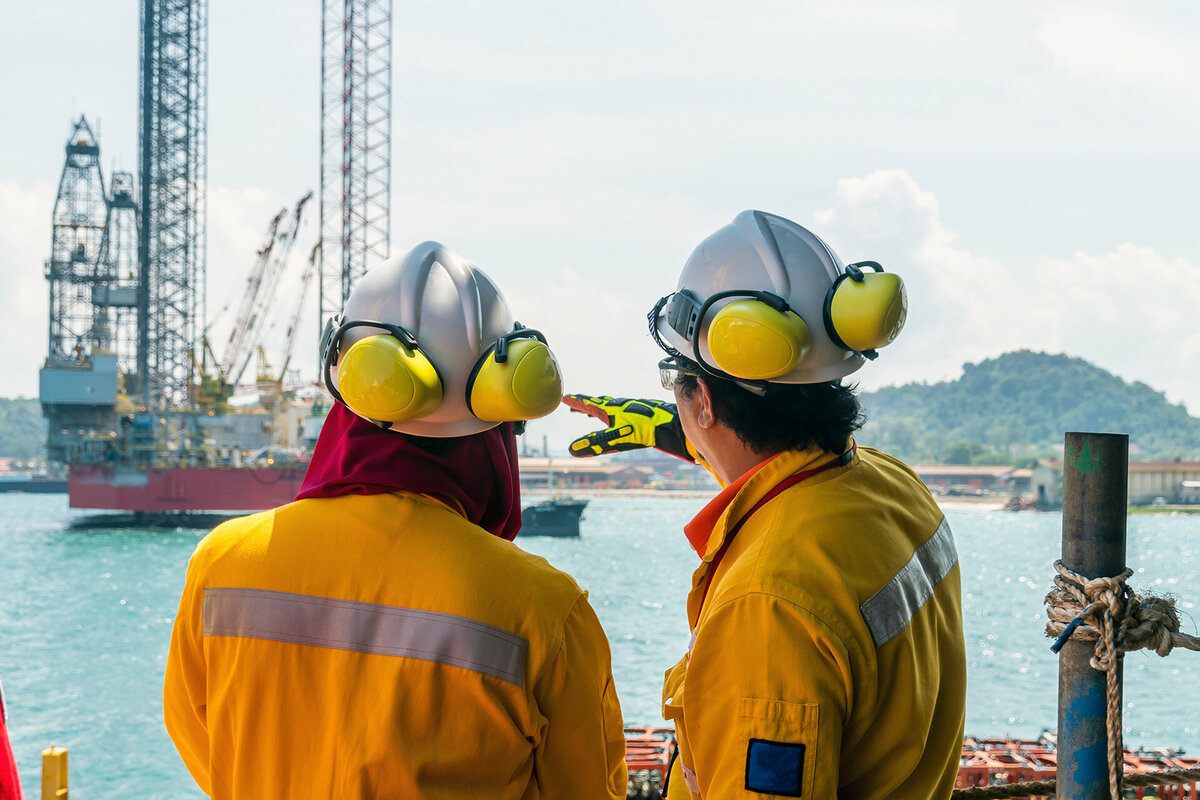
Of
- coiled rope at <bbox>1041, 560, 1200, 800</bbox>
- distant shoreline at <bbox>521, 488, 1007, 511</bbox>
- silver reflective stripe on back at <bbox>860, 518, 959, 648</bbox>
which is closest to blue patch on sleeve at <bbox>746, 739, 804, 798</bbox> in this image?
silver reflective stripe on back at <bbox>860, 518, 959, 648</bbox>

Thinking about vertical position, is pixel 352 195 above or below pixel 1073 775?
above

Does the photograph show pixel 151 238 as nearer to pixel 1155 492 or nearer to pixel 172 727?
pixel 172 727

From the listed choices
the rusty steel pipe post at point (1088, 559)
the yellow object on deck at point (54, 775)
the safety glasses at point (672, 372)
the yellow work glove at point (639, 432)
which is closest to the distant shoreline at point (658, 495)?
the yellow object on deck at point (54, 775)

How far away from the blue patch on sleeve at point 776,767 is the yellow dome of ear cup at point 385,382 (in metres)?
0.65

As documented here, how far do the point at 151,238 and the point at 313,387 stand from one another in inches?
476

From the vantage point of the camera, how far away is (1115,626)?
6.29 ft

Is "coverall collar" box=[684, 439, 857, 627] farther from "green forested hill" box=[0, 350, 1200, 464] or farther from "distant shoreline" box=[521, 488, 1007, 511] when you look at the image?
"green forested hill" box=[0, 350, 1200, 464]

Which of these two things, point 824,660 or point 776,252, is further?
point 776,252

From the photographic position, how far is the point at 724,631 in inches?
52.4

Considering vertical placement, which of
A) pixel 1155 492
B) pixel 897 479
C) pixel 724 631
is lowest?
pixel 1155 492

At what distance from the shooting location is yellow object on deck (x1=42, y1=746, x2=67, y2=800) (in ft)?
17.0

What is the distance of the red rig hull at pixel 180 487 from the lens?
158 feet

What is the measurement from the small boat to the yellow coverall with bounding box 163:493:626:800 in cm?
5151

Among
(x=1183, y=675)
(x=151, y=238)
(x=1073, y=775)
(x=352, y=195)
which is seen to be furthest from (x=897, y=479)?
(x=151, y=238)
